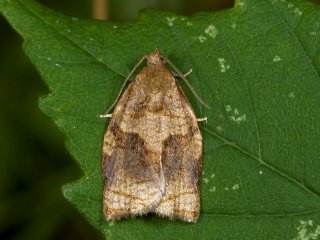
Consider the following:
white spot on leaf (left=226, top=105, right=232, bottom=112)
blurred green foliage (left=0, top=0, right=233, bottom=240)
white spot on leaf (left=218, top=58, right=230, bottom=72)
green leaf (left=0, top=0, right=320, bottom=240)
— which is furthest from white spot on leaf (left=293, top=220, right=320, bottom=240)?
blurred green foliage (left=0, top=0, right=233, bottom=240)

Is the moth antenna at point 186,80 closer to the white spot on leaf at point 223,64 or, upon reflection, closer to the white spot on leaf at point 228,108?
the white spot on leaf at point 228,108

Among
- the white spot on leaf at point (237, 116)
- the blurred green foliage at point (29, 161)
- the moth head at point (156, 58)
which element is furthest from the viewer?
the blurred green foliage at point (29, 161)

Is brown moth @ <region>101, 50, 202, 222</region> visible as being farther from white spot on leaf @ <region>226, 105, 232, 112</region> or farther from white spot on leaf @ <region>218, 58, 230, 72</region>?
white spot on leaf @ <region>218, 58, 230, 72</region>

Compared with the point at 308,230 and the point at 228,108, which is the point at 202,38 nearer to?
the point at 228,108

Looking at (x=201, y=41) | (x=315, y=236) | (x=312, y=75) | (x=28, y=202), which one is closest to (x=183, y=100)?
(x=201, y=41)

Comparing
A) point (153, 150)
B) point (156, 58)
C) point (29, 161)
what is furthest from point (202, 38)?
point (29, 161)

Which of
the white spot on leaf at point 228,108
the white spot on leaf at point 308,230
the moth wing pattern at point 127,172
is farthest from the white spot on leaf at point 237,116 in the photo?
the white spot on leaf at point 308,230
